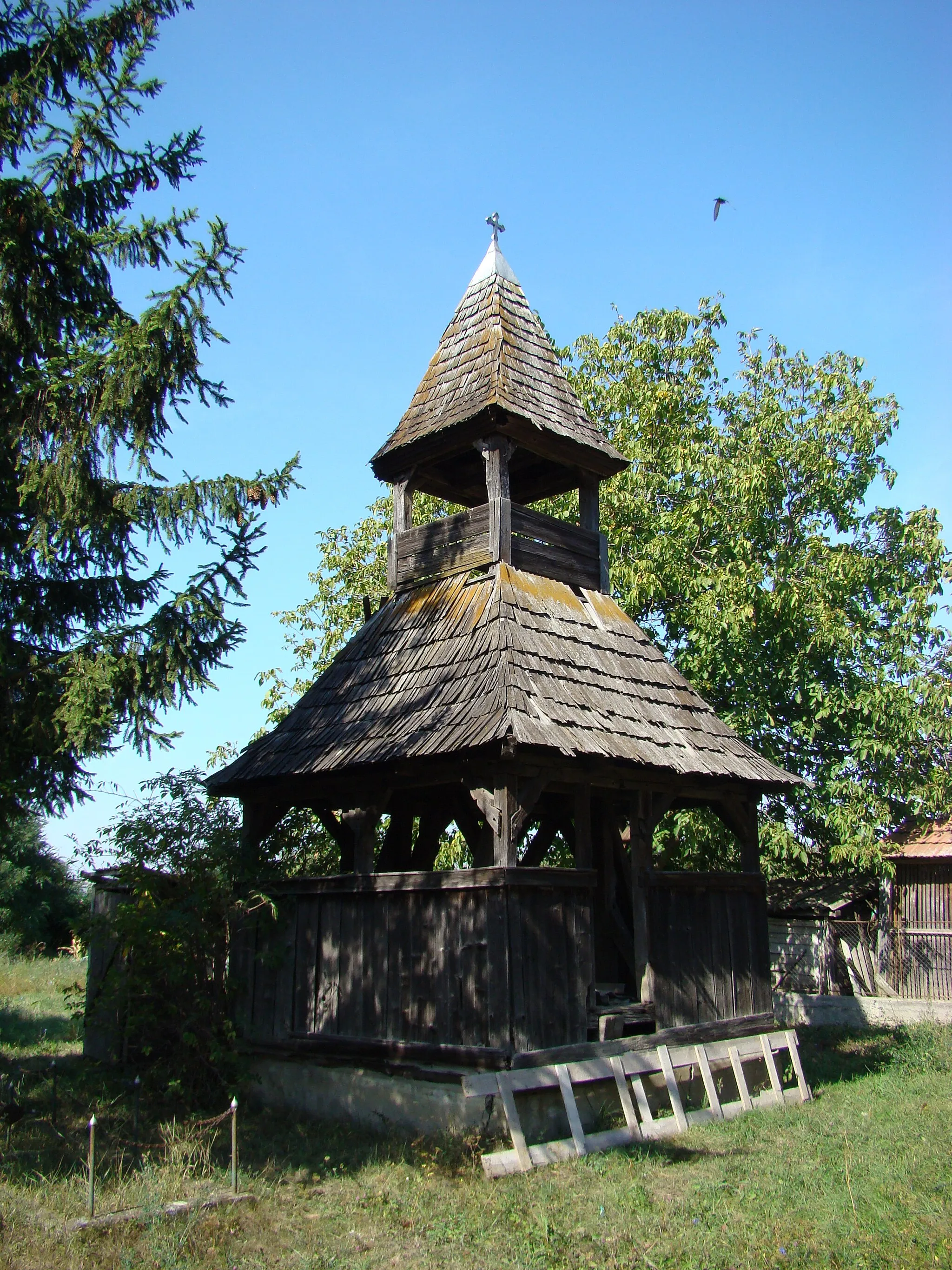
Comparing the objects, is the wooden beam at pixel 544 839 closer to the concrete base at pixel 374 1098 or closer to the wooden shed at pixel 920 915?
the concrete base at pixel 374 1098

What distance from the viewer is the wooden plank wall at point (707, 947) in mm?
9781

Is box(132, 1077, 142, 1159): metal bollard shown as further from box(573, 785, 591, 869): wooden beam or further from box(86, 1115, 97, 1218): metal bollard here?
box(573, 785, 591, 869): wooden beam

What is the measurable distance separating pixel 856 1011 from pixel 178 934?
14.1 meters

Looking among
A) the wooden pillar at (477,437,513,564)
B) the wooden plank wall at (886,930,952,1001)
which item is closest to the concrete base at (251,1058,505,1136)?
the wooden pillar at (477,437,513,564)

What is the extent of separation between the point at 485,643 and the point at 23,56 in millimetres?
6425

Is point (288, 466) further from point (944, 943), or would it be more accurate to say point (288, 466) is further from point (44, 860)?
point (44, 860)

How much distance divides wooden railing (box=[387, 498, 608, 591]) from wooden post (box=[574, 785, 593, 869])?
2601 millimetres

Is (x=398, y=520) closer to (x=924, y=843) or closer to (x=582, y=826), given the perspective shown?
(x=582, y=826)

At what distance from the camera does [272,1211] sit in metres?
6.55

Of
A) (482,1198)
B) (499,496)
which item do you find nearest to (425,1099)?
(482,1198)

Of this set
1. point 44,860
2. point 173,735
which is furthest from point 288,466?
point 44,860

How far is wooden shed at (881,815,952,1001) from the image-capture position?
19.0 metres

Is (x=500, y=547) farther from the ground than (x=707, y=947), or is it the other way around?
(x=500, y=547)

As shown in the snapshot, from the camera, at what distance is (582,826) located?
9.62 metres
